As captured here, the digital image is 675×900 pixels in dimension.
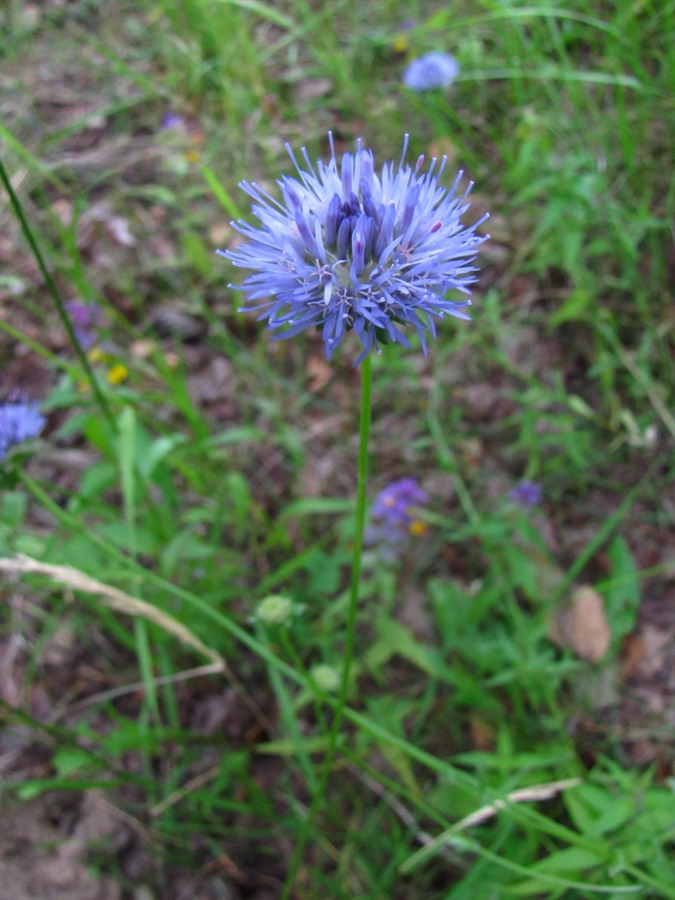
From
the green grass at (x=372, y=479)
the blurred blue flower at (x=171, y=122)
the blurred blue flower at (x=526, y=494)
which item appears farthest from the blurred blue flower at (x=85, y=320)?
the blurred blue flower at (x=526, y=494)

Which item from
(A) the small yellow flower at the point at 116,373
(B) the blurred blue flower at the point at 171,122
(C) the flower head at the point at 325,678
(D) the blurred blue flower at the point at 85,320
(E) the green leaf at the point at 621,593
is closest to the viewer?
(C) the flower head at the point at 325,678

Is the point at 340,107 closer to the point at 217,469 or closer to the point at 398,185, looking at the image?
the point at 217,469

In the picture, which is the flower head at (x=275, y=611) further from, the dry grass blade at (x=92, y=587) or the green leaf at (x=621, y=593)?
the green leaf at (x=621, y=593)

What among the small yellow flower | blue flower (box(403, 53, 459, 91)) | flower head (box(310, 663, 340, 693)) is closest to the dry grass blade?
flower head (box(310, 663, 340, 693))

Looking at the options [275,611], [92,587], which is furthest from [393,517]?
[92,587]

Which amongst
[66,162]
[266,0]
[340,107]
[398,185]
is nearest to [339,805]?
[398,185]

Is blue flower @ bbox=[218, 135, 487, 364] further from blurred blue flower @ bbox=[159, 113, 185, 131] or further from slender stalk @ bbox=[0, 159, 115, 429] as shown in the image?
blurred blue flower @ bbox=[159, 113, 185, 131]

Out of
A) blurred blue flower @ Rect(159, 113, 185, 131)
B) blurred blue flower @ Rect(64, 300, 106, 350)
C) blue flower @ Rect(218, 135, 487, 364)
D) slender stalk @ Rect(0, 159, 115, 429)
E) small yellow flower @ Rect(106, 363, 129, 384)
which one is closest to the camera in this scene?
blue flower @ Rect(218, 135, 487, 364)
